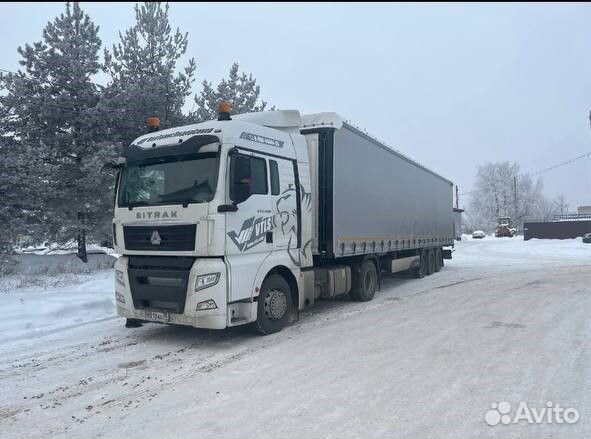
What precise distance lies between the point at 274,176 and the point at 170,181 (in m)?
1.71

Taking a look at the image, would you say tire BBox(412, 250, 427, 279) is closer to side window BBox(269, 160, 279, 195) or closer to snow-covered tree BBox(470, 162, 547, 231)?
side window BBox(269, 160, 279, 195)

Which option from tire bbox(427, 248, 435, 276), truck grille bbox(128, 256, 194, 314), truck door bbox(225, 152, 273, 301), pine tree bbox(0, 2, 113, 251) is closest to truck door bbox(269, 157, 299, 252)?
truck door bbox(225, 152, 273, 301)

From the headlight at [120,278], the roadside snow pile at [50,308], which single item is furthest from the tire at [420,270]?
the headlight at [120,278]

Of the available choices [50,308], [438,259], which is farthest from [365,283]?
[438,259]

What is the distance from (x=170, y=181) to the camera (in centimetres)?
672

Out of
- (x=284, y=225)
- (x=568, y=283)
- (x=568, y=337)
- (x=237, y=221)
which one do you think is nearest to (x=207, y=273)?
(x=237, y=221)

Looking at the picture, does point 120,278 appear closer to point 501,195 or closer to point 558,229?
point 558,229

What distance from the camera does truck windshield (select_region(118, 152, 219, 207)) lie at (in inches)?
255

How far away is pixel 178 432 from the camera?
3.96 metres

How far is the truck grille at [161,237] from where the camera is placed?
639 cm

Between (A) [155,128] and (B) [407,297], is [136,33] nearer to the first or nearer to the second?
(A) [155,128]

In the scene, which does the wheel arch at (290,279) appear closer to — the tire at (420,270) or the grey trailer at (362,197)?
the grey trailer at (362,197)

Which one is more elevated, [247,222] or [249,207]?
[249,207]

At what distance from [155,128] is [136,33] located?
9945 mm
